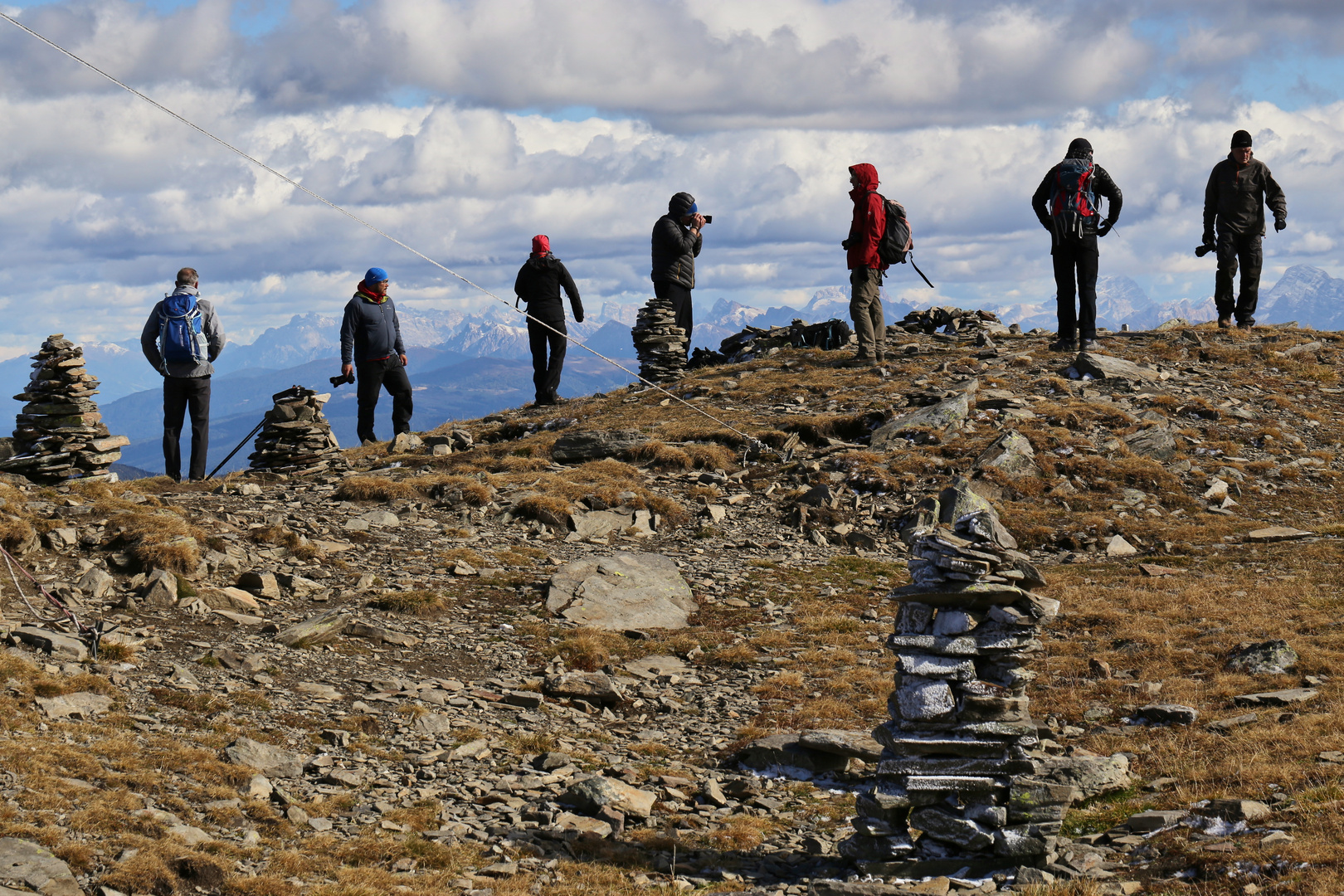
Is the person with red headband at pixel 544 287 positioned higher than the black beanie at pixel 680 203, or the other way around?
the black beanie at pixel 680 203

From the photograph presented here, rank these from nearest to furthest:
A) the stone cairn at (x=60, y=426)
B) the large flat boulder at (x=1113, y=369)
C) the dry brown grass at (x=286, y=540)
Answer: the dry brown grass at (x=286, y=540)
the stone cairn at (x=60, y=426)
the large flat boulder at (x=1113, y=369)

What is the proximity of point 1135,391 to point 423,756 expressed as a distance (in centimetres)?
1887

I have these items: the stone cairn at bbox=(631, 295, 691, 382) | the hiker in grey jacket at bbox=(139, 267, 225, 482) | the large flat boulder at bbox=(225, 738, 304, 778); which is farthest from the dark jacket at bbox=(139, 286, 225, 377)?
the stone cairn at bbox=(631, 295, 691, 382)

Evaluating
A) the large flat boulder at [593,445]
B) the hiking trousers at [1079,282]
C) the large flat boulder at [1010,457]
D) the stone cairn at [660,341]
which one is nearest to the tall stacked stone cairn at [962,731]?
the large flat boulder at [1010,457]

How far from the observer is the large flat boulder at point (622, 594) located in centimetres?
1459

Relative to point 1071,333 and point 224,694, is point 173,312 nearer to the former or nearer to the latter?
point 224,694

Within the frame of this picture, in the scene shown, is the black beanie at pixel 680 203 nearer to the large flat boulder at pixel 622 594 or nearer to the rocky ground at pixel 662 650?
the rocky ground at pixel 662 650

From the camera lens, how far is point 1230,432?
850 inches

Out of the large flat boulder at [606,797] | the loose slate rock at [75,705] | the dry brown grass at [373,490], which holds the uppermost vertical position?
the dry brown grass at [373,490]

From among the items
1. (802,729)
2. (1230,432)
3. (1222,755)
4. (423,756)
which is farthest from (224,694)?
(1230,432)

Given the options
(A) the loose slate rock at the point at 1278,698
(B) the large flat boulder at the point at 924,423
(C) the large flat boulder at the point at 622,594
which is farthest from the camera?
(B) the large flat boulder at the point at 924,423

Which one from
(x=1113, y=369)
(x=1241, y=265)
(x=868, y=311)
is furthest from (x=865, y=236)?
(x=1241, y=265)

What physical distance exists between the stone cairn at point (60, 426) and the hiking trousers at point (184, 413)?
4.06 ft

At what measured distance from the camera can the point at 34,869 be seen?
6.57 metres
